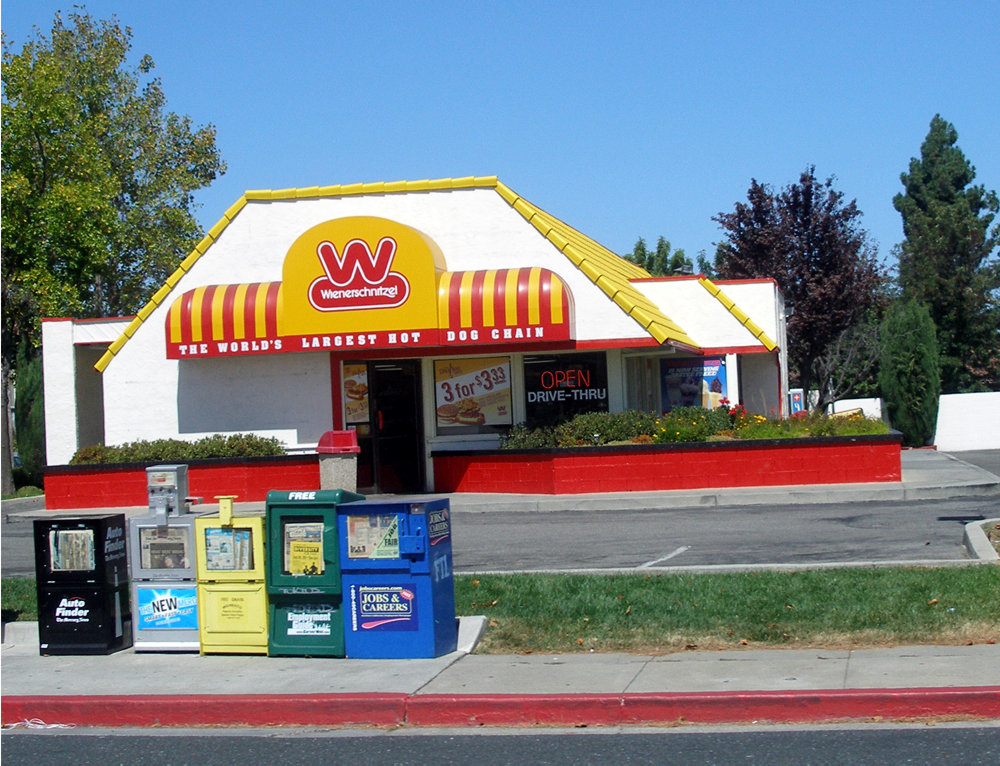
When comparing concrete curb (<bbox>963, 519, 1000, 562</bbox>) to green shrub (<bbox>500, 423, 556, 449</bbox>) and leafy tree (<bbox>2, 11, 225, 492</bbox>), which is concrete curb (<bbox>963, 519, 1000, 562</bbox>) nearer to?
green shrub (<bbox>500, 423, 556, 449</bbox>)

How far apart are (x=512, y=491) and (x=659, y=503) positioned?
310cm

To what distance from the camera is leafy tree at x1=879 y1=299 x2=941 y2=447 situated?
112ft

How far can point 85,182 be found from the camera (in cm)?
2984

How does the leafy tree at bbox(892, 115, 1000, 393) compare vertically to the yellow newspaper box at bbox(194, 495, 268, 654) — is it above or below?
above

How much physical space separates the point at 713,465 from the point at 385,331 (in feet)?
20.7

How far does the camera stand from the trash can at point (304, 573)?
8672 millimetres

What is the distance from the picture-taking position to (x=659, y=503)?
18.5 meters

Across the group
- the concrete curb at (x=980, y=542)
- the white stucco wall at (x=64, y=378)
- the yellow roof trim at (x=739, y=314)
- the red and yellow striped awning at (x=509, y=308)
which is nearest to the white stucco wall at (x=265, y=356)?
the red and yellow striped awning at (x=509, y=308)

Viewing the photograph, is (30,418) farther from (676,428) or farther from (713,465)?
(713,465)

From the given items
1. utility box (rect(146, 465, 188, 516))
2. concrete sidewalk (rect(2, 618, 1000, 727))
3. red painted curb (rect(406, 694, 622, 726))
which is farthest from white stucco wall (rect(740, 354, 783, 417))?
red painted curb (rect(406, 694, 622, 726))

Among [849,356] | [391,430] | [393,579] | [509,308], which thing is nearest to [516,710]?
[393,579]

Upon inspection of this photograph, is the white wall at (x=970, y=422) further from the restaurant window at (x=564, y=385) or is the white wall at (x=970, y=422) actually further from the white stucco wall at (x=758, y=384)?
the restaurant window at (x=564, y=385)

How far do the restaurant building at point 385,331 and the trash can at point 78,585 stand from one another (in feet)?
37.0

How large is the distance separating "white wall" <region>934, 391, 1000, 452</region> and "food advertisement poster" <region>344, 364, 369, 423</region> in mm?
20831
